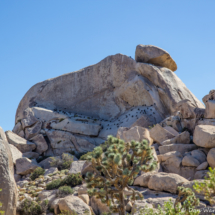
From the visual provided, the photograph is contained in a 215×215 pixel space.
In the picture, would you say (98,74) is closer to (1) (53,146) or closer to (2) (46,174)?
(1) (53,146)

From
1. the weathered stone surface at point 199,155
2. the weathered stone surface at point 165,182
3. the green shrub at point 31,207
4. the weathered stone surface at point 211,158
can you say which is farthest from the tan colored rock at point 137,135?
the green shrub at point 31,207

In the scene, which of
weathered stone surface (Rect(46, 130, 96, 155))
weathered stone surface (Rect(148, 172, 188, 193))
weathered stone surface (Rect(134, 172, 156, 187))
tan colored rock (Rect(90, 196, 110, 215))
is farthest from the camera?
weathered stone surface (Rect(46, 130, 96, 155))

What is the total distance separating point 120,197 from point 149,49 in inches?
979

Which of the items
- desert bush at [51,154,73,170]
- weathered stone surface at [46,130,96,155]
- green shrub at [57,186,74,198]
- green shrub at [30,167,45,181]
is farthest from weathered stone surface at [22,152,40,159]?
green shrub at [57,186,74,198]

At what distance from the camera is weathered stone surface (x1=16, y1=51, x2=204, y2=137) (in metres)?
30.0

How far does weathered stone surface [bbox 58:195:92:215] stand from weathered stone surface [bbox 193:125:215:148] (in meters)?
7.85

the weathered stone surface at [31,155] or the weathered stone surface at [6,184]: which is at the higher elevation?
the weathered stone surface at [6,184]

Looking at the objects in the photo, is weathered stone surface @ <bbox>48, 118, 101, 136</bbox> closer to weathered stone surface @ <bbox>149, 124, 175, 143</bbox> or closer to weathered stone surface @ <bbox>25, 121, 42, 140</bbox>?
weathered stone surface @ <bbox>25, 121, 42, 140</bbox>

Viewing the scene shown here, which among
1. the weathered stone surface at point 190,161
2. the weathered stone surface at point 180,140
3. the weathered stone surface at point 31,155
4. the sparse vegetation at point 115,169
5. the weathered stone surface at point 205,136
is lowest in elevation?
the weathered stone surface at point 31,155

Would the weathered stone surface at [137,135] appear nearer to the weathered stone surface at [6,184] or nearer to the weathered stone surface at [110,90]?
the weathered stone surface at [110,90]

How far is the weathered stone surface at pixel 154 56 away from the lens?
32062 mm

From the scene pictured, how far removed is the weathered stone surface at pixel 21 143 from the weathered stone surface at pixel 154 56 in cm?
1562

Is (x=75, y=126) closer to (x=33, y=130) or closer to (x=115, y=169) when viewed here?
(x=33, y=130)

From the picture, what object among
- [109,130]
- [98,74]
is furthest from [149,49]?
[109,130]
